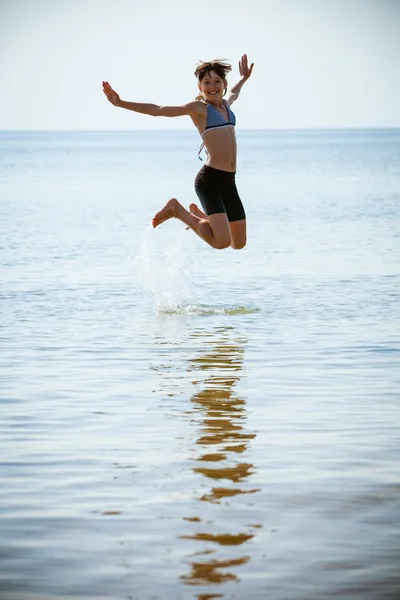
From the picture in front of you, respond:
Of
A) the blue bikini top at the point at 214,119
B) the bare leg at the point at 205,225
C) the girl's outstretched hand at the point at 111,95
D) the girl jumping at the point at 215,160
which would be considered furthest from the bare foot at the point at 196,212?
the girl's outstretched hand at the point at 111,95

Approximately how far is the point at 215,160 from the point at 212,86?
72 cm

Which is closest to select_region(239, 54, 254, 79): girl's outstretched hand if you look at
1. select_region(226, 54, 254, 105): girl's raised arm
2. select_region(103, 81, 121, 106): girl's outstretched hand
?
select_region(226, 54, 254, 105): girl's raised arm

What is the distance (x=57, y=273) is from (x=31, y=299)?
9.54ft

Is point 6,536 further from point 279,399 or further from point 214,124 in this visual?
point 214,124

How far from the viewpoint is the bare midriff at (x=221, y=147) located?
10516 millimetres

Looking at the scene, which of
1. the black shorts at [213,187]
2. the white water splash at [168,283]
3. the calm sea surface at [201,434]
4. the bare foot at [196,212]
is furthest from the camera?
the white water splash at [168,283]

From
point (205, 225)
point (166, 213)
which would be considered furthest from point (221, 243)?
point (166, 213)

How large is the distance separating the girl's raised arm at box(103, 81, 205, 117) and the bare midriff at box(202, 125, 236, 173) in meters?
0.25

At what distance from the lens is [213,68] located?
1035 cm

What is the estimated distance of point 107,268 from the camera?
17.4 metres

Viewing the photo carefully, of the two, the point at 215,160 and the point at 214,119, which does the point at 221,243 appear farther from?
the point at 214,119

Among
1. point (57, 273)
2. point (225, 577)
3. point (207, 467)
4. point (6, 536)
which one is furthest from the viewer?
point (57, 273)

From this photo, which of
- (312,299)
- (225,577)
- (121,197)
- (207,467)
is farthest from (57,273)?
(121,197)

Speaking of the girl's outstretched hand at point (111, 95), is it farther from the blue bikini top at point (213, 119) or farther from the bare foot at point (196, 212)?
the bare foot at point (196, 212)
